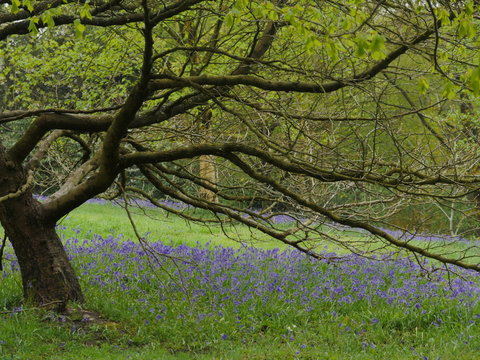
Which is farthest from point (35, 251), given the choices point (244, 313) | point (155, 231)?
point (155, 231)

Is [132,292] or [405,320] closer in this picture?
[405,320]

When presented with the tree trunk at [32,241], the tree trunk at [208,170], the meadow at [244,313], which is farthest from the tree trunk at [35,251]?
the tree trunk at [208,170]

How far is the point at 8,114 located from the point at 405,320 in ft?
16.9

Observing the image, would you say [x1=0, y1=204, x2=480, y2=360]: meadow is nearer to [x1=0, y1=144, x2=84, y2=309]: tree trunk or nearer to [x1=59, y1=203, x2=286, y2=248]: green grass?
[x1=0, y1=144, x2=84, y2=309]: tree trunk

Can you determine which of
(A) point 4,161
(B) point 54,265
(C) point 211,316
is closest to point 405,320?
(C) point 211,316

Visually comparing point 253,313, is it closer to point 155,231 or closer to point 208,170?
point 208,170

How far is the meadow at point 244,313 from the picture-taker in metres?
5.77

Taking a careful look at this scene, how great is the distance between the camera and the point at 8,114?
598cm

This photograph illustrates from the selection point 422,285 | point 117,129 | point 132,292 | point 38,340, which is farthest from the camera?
point 422,285

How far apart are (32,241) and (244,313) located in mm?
2614

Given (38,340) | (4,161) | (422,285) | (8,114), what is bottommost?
(38,340)

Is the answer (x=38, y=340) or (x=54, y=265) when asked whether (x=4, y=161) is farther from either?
(x=38, y=340)

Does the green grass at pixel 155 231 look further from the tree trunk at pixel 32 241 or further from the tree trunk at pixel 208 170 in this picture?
the tree trunk at pixel 32 241

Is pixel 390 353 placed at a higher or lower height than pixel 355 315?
lower
